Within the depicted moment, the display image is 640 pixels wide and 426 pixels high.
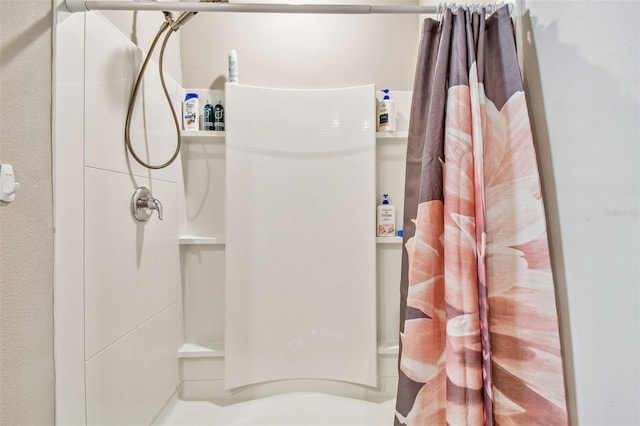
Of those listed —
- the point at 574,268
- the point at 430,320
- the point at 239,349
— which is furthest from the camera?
the point at 239,349

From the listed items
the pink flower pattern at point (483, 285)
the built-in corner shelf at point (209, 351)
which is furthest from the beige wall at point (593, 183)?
the built-in corner shelf at point (209, 351)

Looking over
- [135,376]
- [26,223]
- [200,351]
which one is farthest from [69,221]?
[200,351]

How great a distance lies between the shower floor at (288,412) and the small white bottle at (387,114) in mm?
1262

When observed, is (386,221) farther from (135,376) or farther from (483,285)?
(135,376)

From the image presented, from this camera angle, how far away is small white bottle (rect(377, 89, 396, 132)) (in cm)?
152

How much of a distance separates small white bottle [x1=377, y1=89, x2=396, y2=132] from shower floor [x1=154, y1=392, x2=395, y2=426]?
1262 mm

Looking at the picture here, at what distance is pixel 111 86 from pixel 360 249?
3.66 feet

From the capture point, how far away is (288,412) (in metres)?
1.48

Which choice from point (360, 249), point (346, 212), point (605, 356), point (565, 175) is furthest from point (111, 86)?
point (605, 356)

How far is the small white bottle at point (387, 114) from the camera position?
1522 millimetres

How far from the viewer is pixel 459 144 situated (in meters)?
0.80

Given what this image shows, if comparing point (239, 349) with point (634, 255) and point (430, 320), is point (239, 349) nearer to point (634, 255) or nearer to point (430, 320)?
point (430, 320)

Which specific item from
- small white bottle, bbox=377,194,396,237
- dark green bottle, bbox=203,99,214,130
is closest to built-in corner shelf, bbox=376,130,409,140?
small white bottle, bbox=377,194,396,237

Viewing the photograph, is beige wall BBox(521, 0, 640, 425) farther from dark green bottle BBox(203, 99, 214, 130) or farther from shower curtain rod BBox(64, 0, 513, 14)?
dark green bottle BBox(203, 99, 214, 130)
